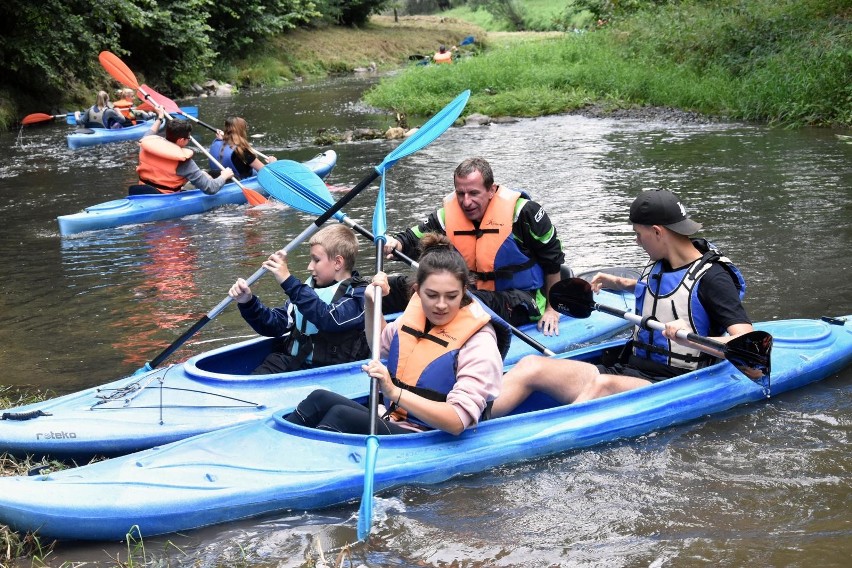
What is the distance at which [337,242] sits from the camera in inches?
165

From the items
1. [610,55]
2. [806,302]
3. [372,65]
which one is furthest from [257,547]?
[372,65]

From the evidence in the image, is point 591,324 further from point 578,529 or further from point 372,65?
point 372,65

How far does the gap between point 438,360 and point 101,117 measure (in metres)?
12.5

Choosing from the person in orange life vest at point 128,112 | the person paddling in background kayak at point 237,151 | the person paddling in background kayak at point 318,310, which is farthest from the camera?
the person in orange life vest at point 128,112

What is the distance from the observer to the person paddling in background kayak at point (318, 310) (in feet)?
13.3

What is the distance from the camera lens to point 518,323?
4887mm

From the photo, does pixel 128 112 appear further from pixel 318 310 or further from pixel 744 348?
pixel 744 348

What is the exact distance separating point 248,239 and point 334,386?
4169 millimetres

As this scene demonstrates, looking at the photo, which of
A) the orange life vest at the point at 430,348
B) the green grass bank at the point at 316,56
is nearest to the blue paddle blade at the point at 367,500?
the orange life vest at the point at 430,348

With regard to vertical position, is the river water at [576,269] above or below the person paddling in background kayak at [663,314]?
below

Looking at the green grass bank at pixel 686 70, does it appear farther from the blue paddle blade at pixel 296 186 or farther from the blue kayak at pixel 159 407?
the blue kayak at pixel 159 407

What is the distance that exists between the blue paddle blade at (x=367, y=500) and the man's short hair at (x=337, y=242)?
1078mm

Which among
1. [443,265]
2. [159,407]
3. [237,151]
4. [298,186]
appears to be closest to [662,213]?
[443,265]

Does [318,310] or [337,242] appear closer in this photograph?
[318,310]
